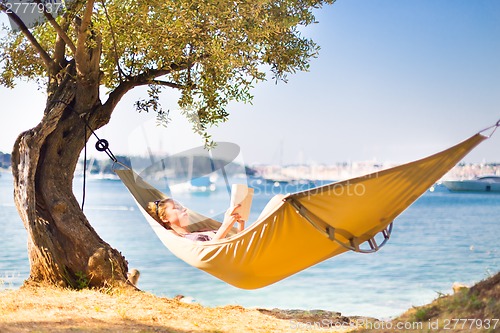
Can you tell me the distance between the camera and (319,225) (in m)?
3.11

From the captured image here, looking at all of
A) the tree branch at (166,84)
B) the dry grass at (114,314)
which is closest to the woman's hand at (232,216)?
the dry grass at (114,314)

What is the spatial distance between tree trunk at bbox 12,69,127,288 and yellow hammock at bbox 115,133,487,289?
3.20ft

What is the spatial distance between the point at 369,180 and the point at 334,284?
10.9m

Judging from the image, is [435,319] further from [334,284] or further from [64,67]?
[334,284]

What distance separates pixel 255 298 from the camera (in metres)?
10.9

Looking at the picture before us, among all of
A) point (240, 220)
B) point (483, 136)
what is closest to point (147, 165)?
point (240, 220)

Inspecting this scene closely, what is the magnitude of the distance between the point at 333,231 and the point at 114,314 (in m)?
1.51

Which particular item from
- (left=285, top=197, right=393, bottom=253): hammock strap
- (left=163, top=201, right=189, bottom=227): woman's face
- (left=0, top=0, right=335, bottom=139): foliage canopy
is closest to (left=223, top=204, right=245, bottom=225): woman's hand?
(left=163, top=201, right=189, bottom=227): woman's face

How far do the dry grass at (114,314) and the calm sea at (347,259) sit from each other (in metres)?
0.65

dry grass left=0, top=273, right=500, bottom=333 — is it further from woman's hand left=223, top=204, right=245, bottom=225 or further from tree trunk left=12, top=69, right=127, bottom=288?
woman's hand left=223, top=204, right=245, bottom=225

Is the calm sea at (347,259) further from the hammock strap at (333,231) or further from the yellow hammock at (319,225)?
the hammock strap at (333,231)

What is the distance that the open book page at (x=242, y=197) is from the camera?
3.82m

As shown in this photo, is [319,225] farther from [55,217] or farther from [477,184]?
[477,184]

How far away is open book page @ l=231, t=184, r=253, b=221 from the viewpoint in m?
3.82
